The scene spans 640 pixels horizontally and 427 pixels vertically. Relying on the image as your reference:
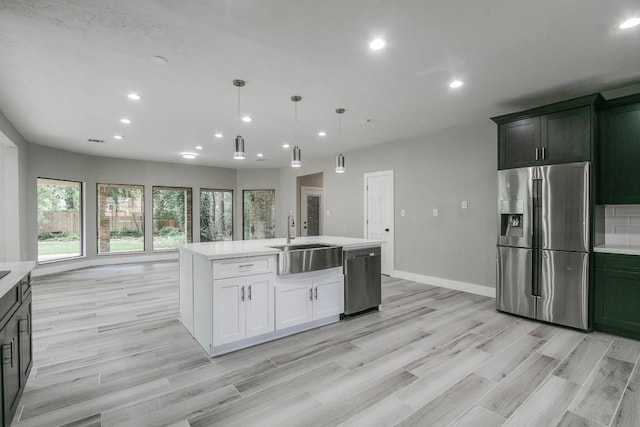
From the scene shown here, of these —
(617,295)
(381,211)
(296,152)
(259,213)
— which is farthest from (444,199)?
(259,213)

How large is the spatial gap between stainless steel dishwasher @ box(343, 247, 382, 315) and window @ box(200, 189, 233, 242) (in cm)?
625

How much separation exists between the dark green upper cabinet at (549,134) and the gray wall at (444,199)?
0.73 m

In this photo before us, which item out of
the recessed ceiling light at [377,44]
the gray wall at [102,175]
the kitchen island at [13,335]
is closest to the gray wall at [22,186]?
the gray wall at [102,175]

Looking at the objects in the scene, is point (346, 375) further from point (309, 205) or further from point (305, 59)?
point (309, 205)

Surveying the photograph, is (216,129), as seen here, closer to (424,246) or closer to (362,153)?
(362,153)

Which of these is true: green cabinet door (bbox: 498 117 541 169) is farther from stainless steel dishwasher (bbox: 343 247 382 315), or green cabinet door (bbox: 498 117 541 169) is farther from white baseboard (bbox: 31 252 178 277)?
white baseboard (bbox: 31 252 178 277)

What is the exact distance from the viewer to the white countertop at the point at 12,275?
1661 mm

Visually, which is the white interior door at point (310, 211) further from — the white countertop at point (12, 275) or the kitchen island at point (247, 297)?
the white countertop at point (12, 275)

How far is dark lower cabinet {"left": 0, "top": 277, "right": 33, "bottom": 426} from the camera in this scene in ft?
5.30

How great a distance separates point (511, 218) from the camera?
149 inches

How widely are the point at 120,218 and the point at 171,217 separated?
1172 mm

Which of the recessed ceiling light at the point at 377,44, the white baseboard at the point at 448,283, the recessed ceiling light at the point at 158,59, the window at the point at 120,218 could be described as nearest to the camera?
the recessed ceiling light at the point at 377,44

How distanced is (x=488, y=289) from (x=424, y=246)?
3.90 feet

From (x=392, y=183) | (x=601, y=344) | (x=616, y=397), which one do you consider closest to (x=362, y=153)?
(x=392, y=183)
